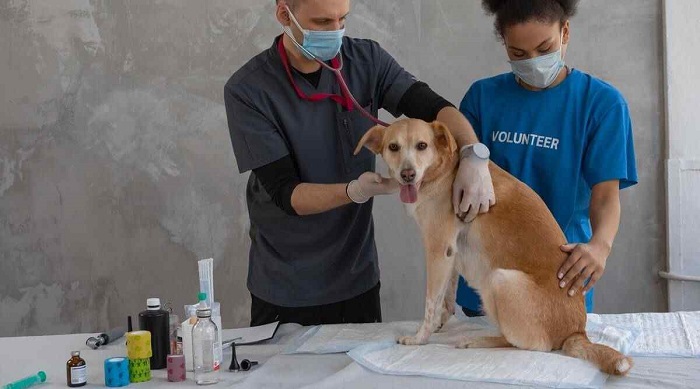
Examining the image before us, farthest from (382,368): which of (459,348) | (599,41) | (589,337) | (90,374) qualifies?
(599,41)

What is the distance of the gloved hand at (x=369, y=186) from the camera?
83.8 inches

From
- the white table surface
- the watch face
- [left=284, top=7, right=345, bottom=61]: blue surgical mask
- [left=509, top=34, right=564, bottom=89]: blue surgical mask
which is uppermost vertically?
[left=284, top=7, right=345, bottom=61]: blue surgical mask

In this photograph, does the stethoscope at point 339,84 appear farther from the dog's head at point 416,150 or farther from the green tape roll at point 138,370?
the green tape roll at point 138,370

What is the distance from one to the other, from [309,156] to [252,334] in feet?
2.01

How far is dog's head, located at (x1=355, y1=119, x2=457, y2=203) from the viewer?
214 centimetres

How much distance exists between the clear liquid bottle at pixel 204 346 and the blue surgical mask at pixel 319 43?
92cm

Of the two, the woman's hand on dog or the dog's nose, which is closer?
the woman's hand on dog

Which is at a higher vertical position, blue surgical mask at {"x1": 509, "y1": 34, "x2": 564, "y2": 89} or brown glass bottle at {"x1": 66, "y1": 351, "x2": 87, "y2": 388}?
blue surgical mask at {"x1": 509, "y1": 34, "x2": 564, "y2": 89}

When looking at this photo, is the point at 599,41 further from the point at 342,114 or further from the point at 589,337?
the point at 589,337

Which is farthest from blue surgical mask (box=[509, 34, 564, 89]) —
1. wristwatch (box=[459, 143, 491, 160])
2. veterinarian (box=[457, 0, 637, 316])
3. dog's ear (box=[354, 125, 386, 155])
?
dog's ear (box=[354, 125, 386, 155])

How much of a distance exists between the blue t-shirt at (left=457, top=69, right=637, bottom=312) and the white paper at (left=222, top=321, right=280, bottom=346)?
90 centimetres

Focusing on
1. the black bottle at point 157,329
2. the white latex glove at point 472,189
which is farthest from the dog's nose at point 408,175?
the black bottle at point 157,329

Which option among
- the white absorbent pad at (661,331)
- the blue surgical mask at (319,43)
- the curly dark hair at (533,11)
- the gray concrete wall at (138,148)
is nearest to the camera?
the white absorbent pad at (661,331)

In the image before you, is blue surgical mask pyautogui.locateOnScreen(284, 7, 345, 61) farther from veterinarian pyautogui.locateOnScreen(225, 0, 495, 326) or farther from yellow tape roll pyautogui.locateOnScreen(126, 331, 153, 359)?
yellow tape roll pyautogui.locateOnScreen(126, 331, 153, 359)
